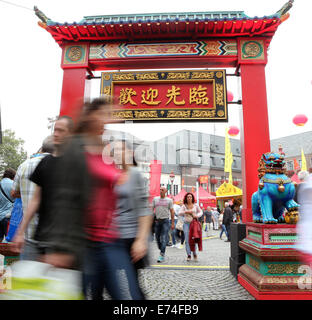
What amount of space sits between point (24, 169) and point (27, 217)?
678 millimetres

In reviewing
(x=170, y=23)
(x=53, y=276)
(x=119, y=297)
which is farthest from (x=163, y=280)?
(x=170, y=23)

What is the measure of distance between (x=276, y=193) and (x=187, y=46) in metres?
3.79

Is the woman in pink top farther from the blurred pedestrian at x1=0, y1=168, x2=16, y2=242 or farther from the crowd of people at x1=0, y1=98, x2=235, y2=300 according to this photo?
the crowd of people at x1=0, y1=98, x2=235, y2=300

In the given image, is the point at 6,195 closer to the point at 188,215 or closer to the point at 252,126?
the point at 188,215

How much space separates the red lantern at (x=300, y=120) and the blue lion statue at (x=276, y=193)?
10.3 ft

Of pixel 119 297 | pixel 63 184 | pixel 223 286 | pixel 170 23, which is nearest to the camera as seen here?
pixel 63 184

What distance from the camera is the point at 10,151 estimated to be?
107 ft

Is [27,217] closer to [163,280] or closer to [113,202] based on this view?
[113,202]

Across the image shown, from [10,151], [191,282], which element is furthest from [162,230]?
[10,151]

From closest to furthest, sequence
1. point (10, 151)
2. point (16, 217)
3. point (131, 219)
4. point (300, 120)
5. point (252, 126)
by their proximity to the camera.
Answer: point (131, 219), point (16, 217), point (252, 126), point (300, 120), point (10, 151)

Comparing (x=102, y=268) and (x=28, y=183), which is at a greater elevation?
(x=28, y=183)

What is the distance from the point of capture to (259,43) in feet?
17.9

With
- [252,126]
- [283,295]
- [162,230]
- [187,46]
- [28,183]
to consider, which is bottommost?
[283,295]
